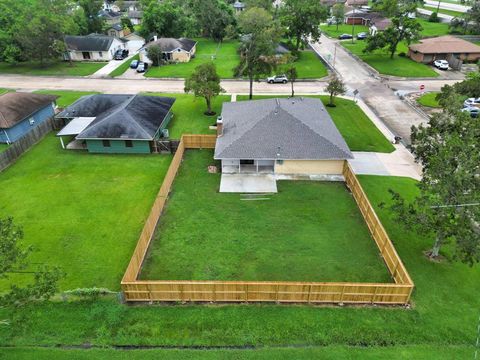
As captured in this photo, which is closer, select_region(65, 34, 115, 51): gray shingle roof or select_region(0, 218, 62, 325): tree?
select_region(0, 218, 62, 325): tree

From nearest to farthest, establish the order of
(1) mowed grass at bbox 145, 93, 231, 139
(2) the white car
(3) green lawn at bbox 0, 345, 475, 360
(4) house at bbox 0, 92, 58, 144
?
(3) green lawn at bbox 0, 345, 475, 360, (4) house at bbox 0, 92, 58, 144, (1) mowed grass at bbox 145, 93, 231, 139, (2) the white car

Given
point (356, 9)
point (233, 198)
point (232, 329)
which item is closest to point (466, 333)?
point (232, 329)

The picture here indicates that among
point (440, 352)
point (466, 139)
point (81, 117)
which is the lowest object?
point (440, 352)

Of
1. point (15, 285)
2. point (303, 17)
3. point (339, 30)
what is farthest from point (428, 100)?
point (339, 30)

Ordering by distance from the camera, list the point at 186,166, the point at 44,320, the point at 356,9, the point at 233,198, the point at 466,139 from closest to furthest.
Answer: the point at 44,320 → the point at 466,139 → the point at 233,198 → the point at 186,166 → the point at 356,9

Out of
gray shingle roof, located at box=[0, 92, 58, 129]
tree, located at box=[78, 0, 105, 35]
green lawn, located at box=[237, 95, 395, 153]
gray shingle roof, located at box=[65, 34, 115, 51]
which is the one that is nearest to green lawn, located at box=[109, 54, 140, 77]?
gray shingle roof, located at box=[65, 34, 115, 51]

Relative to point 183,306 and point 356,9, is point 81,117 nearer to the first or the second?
point 183,306

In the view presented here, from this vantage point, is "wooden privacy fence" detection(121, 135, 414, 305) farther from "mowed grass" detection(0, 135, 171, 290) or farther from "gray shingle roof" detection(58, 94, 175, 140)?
"gray shingle roof" detection(58, 94, 175, 140)

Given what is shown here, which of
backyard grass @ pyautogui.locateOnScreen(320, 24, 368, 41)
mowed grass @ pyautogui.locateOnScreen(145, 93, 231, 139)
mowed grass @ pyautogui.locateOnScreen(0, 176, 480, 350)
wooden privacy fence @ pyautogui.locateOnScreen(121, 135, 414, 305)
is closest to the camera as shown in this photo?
mowed grass @ pyautogui.locateOnScreen(0, 176, 480, 350)
